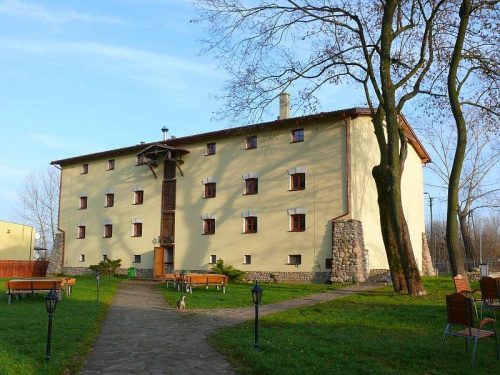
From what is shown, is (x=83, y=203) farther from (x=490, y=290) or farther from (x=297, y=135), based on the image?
(x=490, y=290)

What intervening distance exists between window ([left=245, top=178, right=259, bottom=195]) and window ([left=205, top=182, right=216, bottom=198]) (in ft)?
7.80

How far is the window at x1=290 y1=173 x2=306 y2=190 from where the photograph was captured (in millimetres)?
25391

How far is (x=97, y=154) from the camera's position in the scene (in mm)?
34125

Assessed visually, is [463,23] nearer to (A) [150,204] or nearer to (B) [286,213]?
(B) [286,213]

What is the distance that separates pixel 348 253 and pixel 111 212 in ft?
57.0

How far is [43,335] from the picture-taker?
8992 mm

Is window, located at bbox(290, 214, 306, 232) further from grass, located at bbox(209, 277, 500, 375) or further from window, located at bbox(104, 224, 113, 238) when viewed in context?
window, located at bbox(104, 224, 113, 238)

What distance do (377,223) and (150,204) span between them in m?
14.0

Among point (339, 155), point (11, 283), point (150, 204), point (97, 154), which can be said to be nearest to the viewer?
point (11, 283)

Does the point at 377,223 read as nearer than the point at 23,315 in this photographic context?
No

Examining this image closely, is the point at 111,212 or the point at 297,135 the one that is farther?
the point at 111,212

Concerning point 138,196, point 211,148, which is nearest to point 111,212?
point 138,196

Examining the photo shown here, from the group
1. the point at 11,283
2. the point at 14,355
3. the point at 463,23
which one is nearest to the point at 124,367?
the point at 14,355

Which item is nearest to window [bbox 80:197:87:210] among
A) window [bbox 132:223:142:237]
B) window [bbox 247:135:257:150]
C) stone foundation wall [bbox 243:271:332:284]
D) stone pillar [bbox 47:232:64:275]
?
stone pillar [bbox 47:232:64:275]
